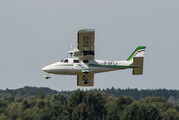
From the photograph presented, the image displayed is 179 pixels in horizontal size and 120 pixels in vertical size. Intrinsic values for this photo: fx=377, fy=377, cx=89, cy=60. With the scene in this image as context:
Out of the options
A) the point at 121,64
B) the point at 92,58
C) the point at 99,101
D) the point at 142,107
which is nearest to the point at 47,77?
the point at 92,58

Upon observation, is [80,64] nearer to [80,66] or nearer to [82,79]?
[80,66]

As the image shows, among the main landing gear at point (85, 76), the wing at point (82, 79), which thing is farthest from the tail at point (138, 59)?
the wing at point (82, 79)

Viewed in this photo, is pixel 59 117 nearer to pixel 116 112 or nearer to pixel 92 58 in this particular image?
pixel 116 112

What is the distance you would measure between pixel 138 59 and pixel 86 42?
849 centimetres

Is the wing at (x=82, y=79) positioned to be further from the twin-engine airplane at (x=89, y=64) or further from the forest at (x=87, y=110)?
the forest at (x=87, y=110)

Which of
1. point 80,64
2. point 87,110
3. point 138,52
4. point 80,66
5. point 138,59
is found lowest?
point 87,110

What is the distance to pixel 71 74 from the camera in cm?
5091

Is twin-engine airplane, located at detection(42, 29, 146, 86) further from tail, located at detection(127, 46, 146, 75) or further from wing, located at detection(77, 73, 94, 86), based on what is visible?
wing, located at detection(77, 73, 94, 86)

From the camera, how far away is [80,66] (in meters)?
50.2

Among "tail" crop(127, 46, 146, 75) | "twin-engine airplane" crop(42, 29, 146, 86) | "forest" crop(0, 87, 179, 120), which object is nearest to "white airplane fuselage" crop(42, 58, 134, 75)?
"twin-engine airplane" crop(42, 29, 146, 86)

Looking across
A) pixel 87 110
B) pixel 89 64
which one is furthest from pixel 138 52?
pixel 87 110

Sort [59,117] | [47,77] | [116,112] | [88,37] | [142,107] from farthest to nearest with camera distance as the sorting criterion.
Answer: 1. [116,112]
2. [59,117]
3. [142,107]
4. [47,77]
5. [88,37]

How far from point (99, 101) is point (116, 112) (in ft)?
31.1

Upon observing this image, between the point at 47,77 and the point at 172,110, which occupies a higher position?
the point at 47,77
